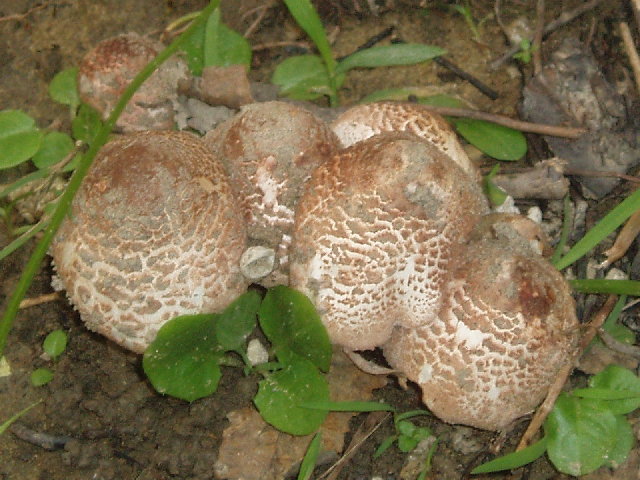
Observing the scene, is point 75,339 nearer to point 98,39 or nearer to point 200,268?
point 200,268

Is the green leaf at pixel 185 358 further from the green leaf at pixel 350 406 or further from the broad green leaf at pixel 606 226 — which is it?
the broad green leaf at pixel 606 226

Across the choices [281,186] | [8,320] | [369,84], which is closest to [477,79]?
[369,84]

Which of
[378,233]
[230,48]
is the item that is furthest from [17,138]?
[378,233]

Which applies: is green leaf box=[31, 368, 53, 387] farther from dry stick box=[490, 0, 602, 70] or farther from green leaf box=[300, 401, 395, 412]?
dry stick box=[490, 0, 602, 70]

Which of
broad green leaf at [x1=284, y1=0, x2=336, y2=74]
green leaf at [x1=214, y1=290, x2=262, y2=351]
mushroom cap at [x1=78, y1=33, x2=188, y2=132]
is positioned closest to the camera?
green leaf at [x1=214, y1=290, x2=262, y2=351]

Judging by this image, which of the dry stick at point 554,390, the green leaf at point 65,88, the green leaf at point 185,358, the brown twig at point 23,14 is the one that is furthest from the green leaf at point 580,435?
the brown twig at point 23,14

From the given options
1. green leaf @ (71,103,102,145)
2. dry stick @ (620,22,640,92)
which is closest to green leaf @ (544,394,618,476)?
dry stick @ (620,22,640,92)
